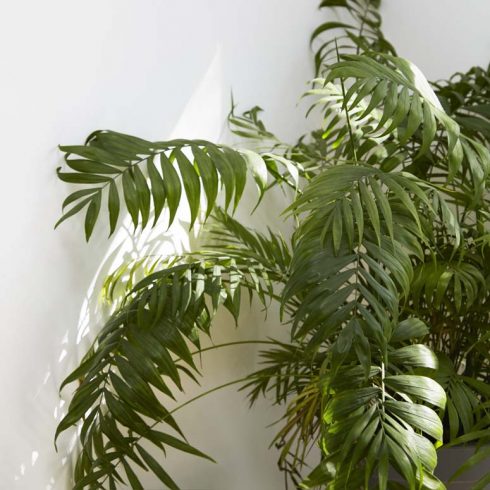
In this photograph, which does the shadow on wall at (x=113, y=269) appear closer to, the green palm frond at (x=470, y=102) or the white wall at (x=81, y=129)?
the white wall at (x=81, y=129)

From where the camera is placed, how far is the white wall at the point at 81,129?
67.9 inches

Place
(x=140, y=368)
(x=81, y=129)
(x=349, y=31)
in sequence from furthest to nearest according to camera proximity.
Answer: (x=349, y=31)
(x=81, y=129)
(x=140, y=368)

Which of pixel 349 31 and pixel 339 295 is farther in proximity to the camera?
pixel 349 31

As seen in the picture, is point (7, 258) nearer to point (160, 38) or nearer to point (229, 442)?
point (160, 38)

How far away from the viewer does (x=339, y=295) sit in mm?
1444

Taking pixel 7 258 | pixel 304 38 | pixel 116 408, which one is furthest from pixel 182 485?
pixel 304 38

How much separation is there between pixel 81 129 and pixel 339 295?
0.74 metres

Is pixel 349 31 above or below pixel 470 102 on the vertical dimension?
above

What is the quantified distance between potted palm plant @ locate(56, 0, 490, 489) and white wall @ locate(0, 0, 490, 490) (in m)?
0.09

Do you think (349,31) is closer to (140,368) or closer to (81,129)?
(81,129)

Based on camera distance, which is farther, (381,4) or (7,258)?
(381,4)

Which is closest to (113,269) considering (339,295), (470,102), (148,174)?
(148,174)

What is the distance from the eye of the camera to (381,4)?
9.04 feet

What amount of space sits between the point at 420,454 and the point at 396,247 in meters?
0.35
